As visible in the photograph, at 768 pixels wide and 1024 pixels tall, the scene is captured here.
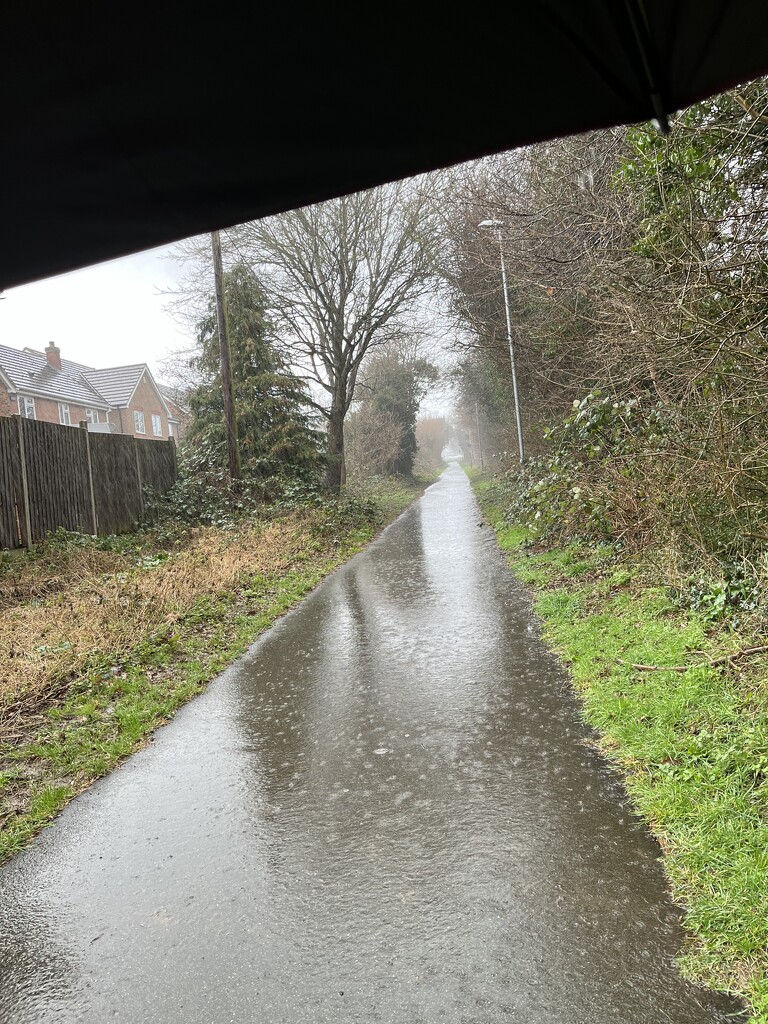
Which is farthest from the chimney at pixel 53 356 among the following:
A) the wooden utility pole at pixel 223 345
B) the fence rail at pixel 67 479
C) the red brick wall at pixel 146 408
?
the fence rail at pixel 67 479

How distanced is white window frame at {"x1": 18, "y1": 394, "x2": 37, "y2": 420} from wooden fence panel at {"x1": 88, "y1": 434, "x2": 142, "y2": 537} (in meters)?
20.9

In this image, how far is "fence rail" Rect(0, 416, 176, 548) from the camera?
962cm

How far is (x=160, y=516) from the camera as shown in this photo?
1412 centimetres

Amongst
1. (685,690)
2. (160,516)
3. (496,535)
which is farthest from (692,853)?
(160,516)

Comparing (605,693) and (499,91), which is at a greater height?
(499,91)

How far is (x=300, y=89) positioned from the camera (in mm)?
1172

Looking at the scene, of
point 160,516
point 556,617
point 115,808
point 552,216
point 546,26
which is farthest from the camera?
point 160,516

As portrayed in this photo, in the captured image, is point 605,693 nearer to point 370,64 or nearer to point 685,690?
point 685,690

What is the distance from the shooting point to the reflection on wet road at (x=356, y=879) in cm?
202

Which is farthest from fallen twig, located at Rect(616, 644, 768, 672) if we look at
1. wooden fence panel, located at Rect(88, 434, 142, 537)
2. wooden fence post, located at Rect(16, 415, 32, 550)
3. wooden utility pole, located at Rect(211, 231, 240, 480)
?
wooden utility pole, located at Rect(211, 231, 240, 480)

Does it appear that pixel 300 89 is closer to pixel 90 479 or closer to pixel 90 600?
pixel 90 600

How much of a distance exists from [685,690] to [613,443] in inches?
179

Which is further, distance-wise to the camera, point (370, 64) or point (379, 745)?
point (379, 745)

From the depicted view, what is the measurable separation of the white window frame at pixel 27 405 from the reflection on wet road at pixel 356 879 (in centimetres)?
3119
